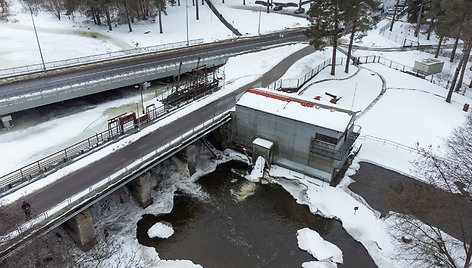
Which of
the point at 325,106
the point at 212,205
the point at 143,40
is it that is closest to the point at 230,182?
the point at 212,205

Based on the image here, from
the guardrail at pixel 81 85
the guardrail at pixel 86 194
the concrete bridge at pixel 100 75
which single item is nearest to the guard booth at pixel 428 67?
the concrete bridge at pixel 100 75

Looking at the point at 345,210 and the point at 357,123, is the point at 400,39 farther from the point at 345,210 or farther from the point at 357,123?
the point at 345,210

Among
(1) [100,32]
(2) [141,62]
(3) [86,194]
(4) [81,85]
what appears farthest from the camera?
(1) [100,32]

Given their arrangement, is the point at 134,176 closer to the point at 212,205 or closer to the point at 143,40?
the point at 212,205

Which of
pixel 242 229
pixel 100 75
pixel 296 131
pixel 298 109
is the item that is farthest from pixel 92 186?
pixel 100 75

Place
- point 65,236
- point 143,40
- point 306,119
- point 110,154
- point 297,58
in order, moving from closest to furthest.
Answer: point 65,236, point 110,154, point 306,119, point 297,58, point 143,40

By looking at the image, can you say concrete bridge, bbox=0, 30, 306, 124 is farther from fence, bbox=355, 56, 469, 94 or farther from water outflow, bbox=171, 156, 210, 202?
fence, bbox=355, 56, 469, 94
